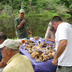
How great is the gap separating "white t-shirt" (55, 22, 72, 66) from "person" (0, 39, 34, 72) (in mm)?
632

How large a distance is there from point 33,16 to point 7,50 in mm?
20085

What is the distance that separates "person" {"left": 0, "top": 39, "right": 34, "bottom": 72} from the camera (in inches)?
36.2

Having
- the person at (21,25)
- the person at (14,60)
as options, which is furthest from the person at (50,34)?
the person at (14,60)

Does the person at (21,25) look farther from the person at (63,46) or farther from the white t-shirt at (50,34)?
the person at (63,46)

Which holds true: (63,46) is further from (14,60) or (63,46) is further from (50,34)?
(50,34)

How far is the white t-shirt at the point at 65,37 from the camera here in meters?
1.40

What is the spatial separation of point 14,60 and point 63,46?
0.71 metres

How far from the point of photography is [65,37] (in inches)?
54.2

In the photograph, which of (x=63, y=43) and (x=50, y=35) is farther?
(x=50, y=35)

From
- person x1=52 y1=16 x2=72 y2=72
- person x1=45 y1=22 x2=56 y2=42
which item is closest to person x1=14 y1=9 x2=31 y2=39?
person x1=45 y1=22 x2=56 y2=42

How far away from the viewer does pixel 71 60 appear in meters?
1.55

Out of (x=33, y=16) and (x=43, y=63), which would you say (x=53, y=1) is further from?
(x=43, y=63)

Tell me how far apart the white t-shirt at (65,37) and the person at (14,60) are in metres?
0.63

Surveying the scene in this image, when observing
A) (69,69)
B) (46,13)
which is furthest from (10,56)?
(46,13)
